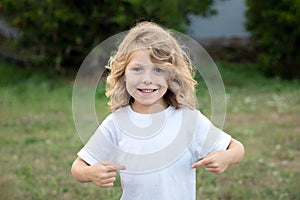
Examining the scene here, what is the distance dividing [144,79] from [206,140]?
30 cm

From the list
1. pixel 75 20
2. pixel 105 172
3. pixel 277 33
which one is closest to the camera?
pixel 105 172

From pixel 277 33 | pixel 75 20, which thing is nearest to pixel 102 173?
pixel 75 20

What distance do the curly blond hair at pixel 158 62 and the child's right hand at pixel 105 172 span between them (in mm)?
254

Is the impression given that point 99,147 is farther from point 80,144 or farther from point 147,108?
point 80,144

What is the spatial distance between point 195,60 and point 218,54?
26.1ft

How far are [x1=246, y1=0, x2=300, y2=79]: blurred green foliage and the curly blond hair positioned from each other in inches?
254

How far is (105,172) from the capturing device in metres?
1.87

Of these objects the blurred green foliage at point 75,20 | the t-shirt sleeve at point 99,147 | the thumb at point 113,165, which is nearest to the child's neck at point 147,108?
the t-shirt sleeve at point 99,147

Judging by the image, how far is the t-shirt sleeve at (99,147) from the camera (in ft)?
6.52

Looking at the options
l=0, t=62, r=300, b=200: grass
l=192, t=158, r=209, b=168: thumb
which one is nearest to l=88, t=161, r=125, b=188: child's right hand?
l=192, t=158, r=209, b=168: thumb

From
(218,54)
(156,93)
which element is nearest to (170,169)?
(156,93)

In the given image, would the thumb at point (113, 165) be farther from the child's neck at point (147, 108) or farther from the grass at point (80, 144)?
the grass at point (80, 144)

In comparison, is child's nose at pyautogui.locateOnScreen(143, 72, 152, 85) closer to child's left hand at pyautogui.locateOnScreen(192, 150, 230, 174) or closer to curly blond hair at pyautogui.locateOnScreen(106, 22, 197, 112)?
curly blond hair at pyautogui.locateOnScreen(106, 22, 197, 112)

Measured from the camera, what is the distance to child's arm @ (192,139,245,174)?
1.93 m
